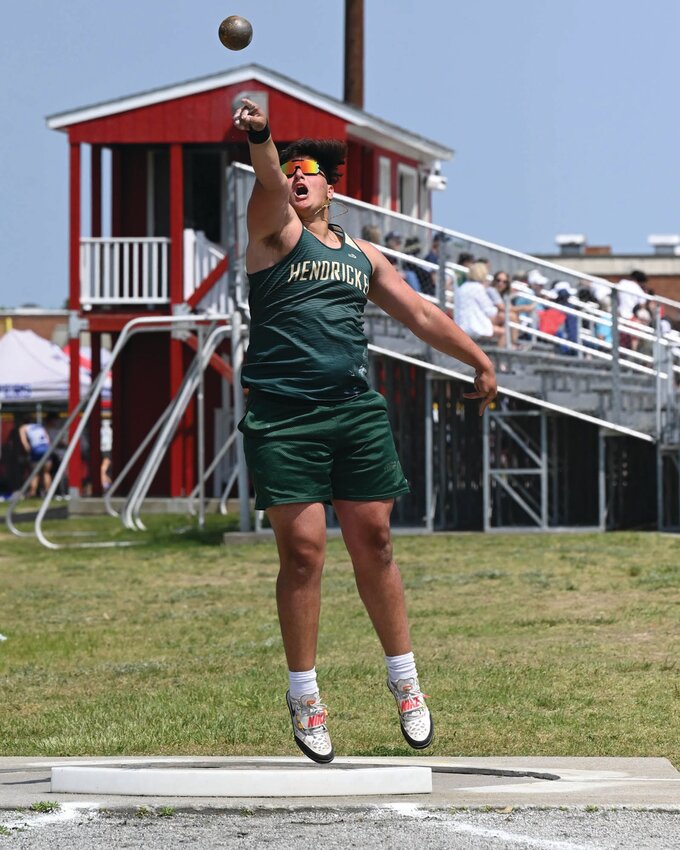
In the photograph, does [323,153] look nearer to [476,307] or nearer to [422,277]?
[476,307]

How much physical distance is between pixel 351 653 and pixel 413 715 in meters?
4.19

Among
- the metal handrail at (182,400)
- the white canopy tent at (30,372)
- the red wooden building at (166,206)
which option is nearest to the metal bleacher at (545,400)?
the metal handrail at (182,400)

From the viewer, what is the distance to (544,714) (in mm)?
7562

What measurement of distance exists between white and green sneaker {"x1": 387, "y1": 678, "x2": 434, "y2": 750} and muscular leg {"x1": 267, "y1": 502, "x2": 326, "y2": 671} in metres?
0.33

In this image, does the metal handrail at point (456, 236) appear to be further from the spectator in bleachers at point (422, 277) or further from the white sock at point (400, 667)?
the white sock at point (400, 667)

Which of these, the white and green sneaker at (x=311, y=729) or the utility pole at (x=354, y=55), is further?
the utility pole at (x=354, y=55)

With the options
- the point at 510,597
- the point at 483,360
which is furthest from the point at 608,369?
the point at 483,360

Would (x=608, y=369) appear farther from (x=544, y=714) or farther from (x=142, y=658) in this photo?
(x=544, y=714)

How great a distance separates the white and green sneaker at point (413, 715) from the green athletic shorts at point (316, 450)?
2.09 ft

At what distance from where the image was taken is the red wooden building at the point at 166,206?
93.1 ft

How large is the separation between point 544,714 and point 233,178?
1231 cm

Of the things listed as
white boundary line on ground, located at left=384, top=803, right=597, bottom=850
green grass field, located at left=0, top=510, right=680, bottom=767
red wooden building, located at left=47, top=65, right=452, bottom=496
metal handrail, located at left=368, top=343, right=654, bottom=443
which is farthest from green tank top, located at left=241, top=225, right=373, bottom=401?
red wooden building, located at left=47, top=65, right=452, bottom=496

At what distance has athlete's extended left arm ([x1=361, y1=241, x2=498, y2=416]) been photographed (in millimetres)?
6141

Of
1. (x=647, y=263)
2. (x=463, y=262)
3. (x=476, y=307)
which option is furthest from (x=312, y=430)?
(x=647, y=263)
